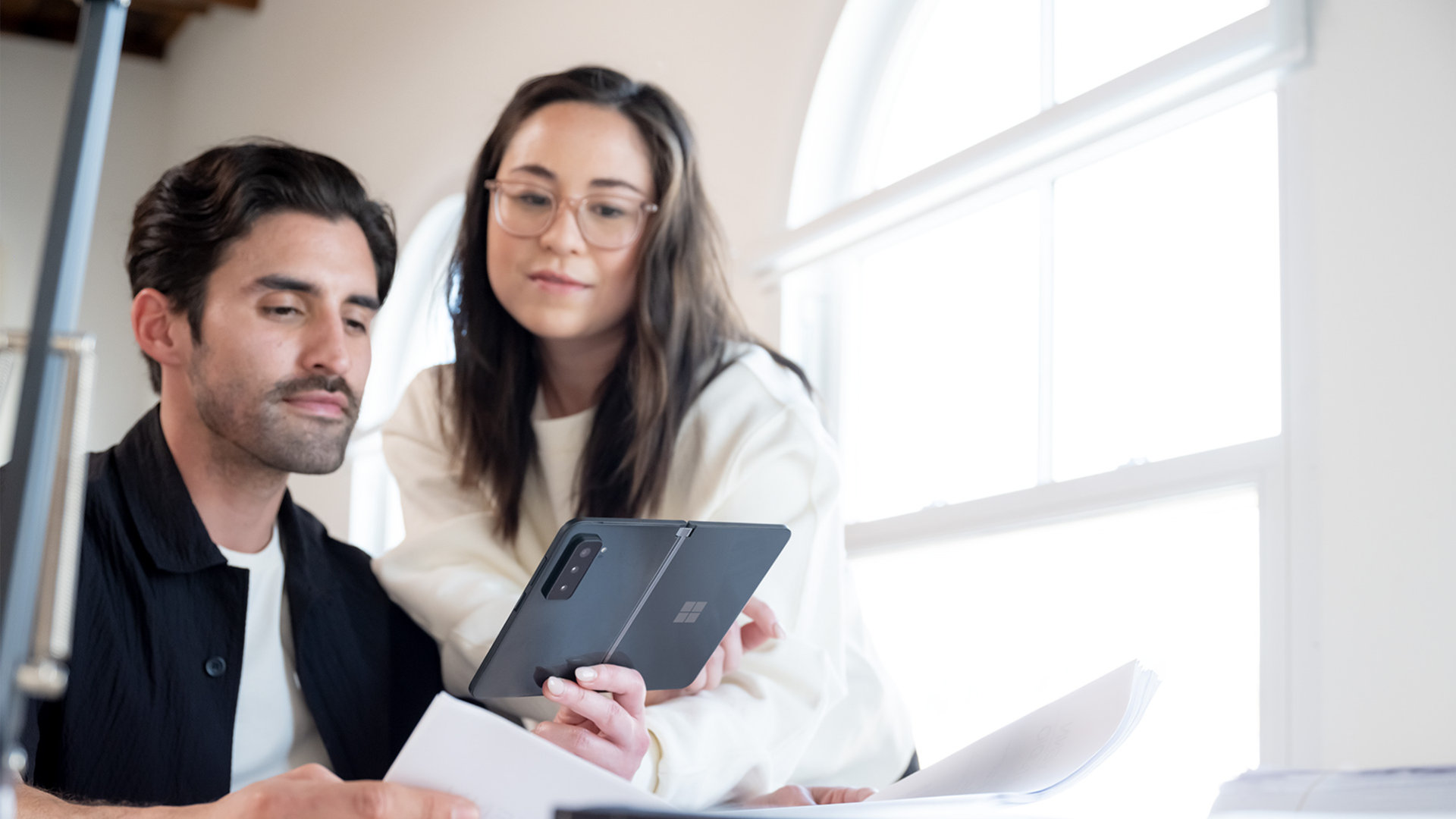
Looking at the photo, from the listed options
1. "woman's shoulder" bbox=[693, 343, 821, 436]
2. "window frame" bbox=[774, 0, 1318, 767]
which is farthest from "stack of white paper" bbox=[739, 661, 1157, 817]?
"window frame" bbox=[774, 0, 1318, 767]

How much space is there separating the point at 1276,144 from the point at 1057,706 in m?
1.04

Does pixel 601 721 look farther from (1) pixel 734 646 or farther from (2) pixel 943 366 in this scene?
(2) pixel 943 366

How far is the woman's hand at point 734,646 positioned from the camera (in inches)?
52.2

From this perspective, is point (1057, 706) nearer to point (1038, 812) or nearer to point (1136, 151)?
point (1038, 812)

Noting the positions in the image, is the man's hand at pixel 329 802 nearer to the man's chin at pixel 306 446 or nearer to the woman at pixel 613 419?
the woman at pixel 613 419

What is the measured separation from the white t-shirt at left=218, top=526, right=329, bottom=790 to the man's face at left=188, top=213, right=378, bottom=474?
0.16 m

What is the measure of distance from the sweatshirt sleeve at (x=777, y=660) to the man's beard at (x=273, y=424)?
55 cm

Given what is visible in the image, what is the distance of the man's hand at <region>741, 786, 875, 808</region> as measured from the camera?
131cm

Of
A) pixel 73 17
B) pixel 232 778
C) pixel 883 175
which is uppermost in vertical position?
pixel 73 17

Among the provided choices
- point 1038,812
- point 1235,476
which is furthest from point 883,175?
point 1038,812

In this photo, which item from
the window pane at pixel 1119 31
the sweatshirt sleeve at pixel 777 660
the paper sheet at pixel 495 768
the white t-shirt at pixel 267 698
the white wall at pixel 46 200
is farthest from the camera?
the white wall at pixel 46 200

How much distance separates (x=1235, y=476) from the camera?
67.5 inches

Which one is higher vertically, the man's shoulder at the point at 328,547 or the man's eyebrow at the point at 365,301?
the man's eyebrow at the point at 365,301

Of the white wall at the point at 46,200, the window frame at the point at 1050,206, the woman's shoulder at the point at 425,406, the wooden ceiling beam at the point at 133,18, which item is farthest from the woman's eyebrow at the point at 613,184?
the white wall at the point at 46,200
